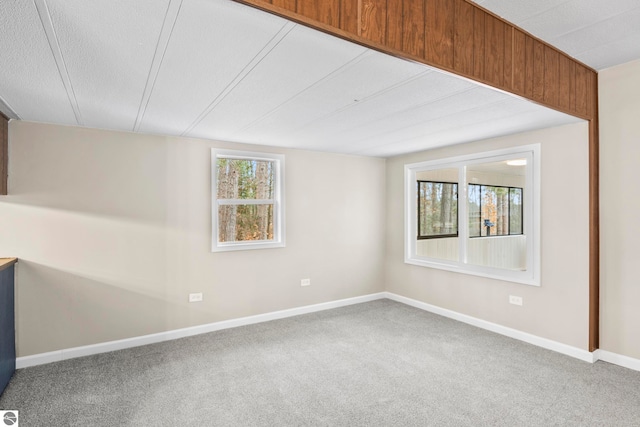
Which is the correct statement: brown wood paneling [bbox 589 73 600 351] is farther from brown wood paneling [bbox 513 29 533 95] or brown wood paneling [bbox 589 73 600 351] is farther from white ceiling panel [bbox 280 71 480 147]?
white ceiling panel [bbox 280 71 480 147]

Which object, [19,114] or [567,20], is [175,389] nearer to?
[19,114]

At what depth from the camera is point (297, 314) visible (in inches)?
175

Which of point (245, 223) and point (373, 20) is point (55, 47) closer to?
point (373, 20)

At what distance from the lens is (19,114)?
9.18 ft

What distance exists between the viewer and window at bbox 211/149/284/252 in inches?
158

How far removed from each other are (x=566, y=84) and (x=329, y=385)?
121 inches

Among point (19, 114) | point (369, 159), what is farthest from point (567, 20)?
point (19, 114)

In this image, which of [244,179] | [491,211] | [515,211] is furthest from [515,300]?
[244,179]

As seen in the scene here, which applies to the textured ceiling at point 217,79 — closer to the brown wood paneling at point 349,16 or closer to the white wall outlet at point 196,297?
the brown wood paneling at point 349,16

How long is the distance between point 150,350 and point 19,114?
243 centimetres

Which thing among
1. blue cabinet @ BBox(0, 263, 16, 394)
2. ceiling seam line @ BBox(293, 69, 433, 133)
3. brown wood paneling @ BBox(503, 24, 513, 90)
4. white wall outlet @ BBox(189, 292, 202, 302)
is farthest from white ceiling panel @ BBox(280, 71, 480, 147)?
blue cabinet @ BBox(0, 263, 16, 394)

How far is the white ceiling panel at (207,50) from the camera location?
1.41 metres

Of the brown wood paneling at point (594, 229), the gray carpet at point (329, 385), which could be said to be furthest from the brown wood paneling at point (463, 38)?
the gray carpet at point (329, 385)

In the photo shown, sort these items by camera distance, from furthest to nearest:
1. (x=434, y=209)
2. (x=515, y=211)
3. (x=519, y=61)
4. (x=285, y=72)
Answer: (x=434, y=209) → (x=515, y=211) → (x=519, y=61) → (x=285, y=72)
